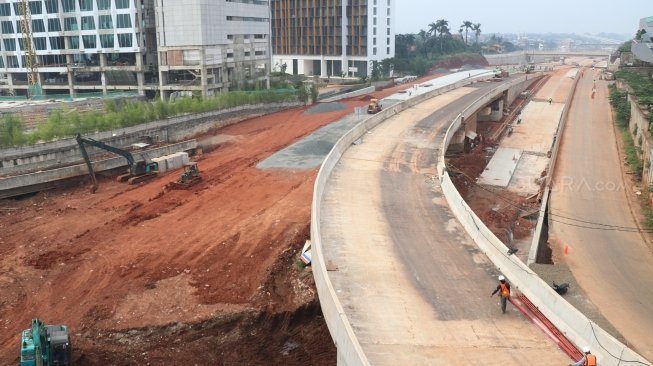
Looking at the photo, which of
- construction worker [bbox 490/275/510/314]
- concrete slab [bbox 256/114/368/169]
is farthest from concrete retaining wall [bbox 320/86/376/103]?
construction worker [bbox 490/275/510/314]

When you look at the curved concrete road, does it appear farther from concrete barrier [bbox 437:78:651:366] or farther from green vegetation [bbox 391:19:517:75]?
green vegetation [bbox 391:19:517:75]

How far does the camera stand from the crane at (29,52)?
3152 inches

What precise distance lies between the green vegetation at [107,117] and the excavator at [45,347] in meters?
28.0

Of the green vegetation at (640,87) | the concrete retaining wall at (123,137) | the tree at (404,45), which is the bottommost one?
the concrete retaining wall at (123,137)

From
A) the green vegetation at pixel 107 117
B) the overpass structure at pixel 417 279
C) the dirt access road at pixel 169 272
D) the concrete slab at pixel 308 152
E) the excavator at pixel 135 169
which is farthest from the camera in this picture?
the green vegetation at pixel 107 117

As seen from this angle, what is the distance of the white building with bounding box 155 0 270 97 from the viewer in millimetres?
70375

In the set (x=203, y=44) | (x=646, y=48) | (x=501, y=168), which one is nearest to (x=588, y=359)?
(x=501, y=168)

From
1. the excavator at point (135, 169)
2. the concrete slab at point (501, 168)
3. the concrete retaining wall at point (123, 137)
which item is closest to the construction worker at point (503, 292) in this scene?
the concrete slab at point (501, 168)

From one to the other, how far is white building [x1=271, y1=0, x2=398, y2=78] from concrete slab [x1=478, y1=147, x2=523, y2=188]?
71.2 metres

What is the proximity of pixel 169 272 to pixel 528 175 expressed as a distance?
32.3m

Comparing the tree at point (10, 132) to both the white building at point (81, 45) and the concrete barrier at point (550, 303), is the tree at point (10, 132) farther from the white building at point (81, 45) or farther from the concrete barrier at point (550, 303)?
the white building at point (81, 45)

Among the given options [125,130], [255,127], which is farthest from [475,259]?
[255,127]

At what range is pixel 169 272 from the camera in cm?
2577

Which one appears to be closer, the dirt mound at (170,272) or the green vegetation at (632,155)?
the dirt mound at (170,272)
